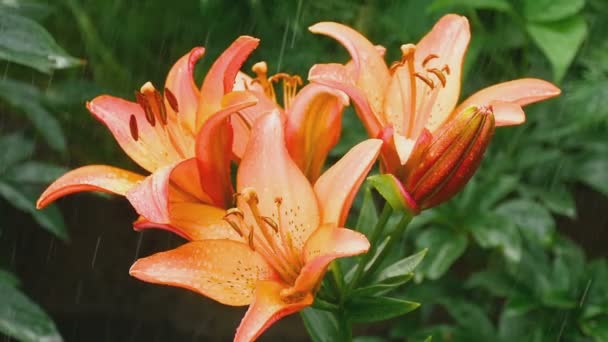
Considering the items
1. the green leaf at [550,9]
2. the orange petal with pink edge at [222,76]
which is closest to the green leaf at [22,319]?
the orange petal with pink edge at [222,76]

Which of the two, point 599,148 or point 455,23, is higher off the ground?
point 455,23

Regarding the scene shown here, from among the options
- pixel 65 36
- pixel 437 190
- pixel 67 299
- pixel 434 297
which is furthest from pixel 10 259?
pixel 437 190

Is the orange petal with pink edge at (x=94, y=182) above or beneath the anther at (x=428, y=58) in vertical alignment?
beneath

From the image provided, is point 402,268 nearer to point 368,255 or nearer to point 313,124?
point 368,255

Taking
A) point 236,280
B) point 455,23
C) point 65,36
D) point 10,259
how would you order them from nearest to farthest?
point 236,280 < point 455,23 < point 10,259 < point 65,36

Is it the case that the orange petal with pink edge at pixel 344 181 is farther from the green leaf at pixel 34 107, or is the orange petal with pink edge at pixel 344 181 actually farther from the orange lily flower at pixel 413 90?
the green leaf at pixel 34 107

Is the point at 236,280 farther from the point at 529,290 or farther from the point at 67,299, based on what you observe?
the point at 67,299
